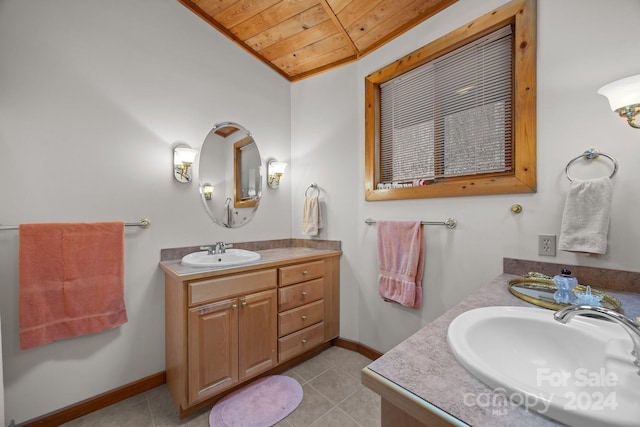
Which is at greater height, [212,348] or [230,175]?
[230,175]

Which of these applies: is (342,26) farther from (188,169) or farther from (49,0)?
(49,0)

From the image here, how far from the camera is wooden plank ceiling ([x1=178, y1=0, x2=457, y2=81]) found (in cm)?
178

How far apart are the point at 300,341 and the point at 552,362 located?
156 centimetres

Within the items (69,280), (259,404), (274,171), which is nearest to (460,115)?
(274,171)

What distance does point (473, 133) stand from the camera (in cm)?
162

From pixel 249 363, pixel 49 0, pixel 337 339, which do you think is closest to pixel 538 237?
pixel 337 339

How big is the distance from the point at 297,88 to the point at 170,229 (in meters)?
1.84

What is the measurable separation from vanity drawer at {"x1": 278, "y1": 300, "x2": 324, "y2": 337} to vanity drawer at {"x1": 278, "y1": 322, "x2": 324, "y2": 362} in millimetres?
40

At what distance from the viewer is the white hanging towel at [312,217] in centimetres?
232

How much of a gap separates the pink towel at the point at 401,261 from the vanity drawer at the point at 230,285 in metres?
0.84

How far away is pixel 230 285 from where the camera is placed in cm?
156

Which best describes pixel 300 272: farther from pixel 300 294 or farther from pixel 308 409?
pixel 308 409

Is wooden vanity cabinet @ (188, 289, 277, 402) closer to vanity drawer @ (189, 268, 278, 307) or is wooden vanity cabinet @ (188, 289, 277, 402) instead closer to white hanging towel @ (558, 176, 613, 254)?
vanity drawer @ (189, 268, 278, 307)

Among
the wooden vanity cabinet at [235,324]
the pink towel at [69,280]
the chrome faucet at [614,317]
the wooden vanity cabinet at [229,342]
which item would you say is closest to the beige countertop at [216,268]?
the wooden vanity cabinet at [235,324]
